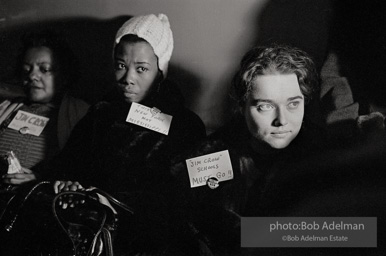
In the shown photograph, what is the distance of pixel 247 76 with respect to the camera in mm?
1374

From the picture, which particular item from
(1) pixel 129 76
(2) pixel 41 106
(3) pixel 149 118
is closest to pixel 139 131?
(3) pixel 149 118

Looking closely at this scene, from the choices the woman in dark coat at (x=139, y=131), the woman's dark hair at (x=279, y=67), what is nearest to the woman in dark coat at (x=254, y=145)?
the woman's dark hair at (x=279, y=67)

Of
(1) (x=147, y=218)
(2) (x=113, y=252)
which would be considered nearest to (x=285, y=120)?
(1) (x=147, y=218)

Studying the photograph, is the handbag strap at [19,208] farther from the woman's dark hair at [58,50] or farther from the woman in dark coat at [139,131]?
the woman's dark hair at [58,50]

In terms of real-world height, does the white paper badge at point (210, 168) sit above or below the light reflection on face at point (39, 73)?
below

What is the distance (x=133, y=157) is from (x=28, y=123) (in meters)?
0.44

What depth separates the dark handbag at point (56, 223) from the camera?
1.34m

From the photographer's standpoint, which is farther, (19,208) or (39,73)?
(39,73)

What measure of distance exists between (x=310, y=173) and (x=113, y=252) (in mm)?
640

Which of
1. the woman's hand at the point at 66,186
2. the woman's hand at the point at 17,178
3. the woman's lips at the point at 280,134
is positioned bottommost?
the woman's hand at the point at 66,186

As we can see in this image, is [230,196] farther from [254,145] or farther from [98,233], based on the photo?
[98,233]

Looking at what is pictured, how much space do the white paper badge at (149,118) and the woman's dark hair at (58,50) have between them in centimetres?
30

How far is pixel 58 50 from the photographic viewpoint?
1642 mm

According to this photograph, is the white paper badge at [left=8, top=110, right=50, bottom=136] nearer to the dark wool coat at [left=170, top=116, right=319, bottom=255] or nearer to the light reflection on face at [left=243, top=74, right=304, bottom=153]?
the dark wool coat at [left=170, top=116, right=319, bottom=255]
